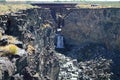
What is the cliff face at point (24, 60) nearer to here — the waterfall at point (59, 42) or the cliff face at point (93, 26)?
the waterfall at point (59, 42)

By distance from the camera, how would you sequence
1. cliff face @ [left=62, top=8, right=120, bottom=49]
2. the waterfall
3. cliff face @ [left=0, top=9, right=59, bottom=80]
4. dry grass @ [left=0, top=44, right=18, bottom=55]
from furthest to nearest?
the waterfall → cliff face @ [left=62, top=8, right=120, bottom=49] → dry grass @ [left=0, top=44, right=18, bottom=55] → cliff face @ [left=0, top=9, right=59, bottom=80]

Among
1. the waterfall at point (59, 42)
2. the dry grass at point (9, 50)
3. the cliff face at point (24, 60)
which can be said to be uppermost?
the dry grass at point (9, 50)

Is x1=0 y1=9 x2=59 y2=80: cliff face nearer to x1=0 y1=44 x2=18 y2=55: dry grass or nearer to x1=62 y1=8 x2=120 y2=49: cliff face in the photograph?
x1=0 y1=44 x2=18 y2=55: dry grass

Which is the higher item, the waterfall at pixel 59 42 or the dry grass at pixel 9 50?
the dry grass at pixel 9 50

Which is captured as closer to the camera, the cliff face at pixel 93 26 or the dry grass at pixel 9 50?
the dry grass at pixel 9 50

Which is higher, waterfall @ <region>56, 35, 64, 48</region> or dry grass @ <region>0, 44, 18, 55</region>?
dry grass @ <region>0, 44, 18, 55</region>

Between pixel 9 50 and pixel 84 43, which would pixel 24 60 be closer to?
pixel 9 50

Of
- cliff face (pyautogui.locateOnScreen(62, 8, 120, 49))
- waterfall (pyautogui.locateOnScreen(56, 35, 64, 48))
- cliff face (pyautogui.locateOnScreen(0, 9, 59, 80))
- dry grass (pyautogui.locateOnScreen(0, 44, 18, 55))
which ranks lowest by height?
waterfall (pyautogui.locateOnScreen(56, 35, 64, 48))

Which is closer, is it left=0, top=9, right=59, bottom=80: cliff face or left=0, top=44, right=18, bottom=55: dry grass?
left=0, top=9, right=59, bottom=80: cliff face

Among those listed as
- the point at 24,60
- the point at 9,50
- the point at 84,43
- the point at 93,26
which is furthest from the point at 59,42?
the point at 9,50

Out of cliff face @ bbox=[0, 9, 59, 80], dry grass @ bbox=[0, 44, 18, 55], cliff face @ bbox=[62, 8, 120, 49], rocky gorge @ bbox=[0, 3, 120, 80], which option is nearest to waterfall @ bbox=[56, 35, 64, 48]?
rocky gorge @ bbox=[0, 3, 120, 80]

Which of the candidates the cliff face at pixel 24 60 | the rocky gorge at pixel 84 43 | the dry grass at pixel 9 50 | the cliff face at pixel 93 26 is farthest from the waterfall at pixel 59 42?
the dry grass at pixel 9 50
